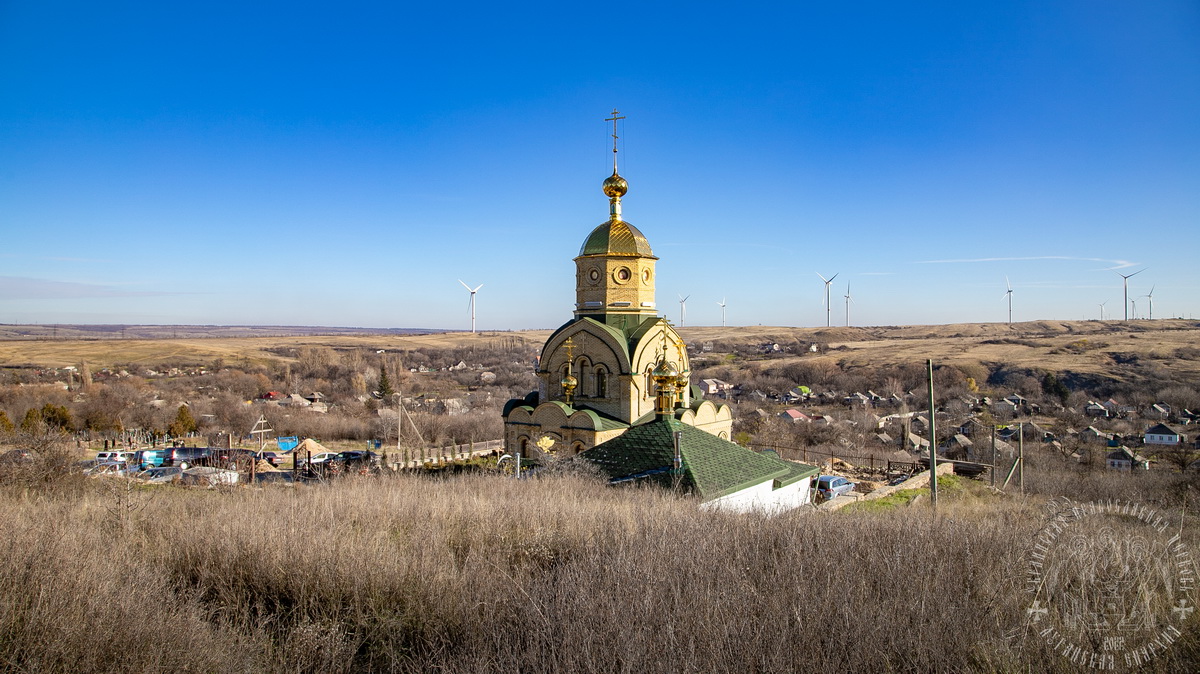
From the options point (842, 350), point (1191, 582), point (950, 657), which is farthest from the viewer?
point (842, 350)

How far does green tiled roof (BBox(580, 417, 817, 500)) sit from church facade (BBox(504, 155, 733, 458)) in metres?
3.51

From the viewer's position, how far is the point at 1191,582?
5.03m

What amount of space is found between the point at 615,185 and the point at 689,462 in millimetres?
9274

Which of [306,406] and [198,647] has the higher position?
[198,647]

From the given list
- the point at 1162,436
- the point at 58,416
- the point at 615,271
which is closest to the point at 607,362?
the point at 615,271

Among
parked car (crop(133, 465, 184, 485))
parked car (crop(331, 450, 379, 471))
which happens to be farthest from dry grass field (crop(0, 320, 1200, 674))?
parked car (crop(133, 465, 184, 485))

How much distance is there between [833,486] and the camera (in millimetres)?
19438

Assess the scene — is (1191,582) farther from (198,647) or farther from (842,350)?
(842,350)

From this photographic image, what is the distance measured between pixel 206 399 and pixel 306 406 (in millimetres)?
6867

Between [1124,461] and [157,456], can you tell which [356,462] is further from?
[1124,461]

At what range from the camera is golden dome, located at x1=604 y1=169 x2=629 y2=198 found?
1862 centimetres

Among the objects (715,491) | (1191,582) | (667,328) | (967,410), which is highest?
(667,328)

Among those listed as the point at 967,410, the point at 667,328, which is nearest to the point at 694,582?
the point at 667,328

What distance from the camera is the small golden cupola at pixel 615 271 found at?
18109mm
